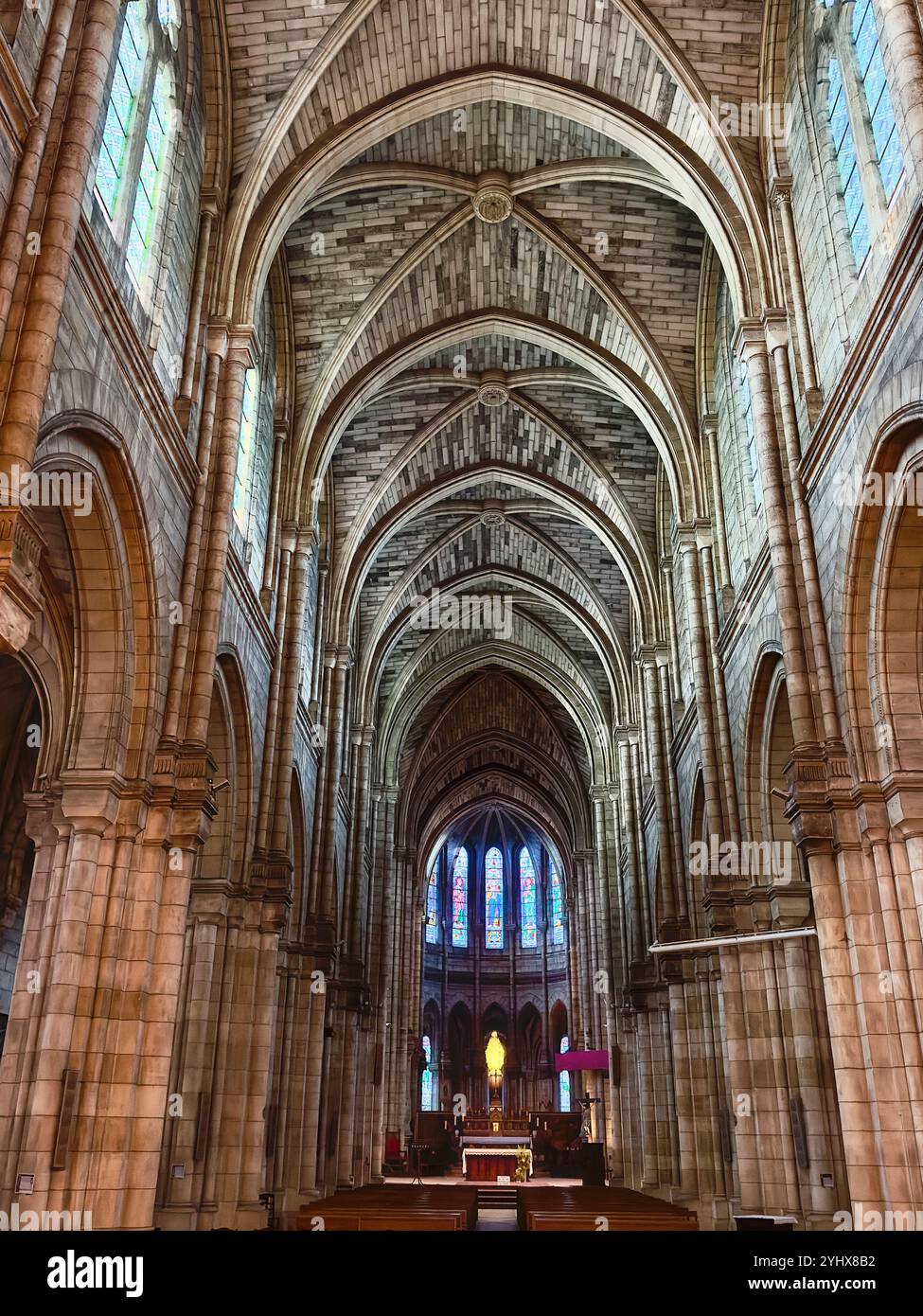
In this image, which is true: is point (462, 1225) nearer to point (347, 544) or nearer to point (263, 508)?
point (263, 508)

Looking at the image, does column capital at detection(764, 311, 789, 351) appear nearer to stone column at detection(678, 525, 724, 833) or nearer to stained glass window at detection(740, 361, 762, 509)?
stained glass window at detection(740, 361, 762, 509)

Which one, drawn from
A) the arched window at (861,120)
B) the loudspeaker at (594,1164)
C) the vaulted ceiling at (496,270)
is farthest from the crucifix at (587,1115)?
the arched window at (861,120)

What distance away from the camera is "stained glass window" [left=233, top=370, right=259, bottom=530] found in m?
18.7

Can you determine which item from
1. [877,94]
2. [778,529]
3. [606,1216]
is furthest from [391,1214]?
[877,94]

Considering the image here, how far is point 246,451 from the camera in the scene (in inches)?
762

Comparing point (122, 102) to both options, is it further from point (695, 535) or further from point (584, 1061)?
point (584, 1061)

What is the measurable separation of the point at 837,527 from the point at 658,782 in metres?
12.8

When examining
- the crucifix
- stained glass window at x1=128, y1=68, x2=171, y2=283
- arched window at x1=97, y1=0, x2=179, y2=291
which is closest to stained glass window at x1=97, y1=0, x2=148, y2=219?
arched window at x1=97, y1=0, x2=179, y2=291

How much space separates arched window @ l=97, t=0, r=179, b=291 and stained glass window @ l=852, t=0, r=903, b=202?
867cm

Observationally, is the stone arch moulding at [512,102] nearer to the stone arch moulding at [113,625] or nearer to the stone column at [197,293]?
the stone column at [197,293]

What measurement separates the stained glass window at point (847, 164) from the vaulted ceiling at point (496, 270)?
2.18 metres

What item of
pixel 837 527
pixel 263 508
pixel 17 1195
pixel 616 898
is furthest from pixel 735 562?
pixel 616 898

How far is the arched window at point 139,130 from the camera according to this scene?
1273cm

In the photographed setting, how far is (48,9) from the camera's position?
32.7ft
